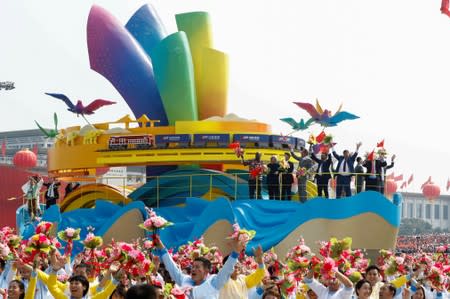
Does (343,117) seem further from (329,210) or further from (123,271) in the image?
(123,271)

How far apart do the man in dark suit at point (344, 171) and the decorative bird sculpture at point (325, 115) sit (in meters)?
5.03

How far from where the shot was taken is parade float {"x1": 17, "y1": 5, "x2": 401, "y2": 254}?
91.0 feet

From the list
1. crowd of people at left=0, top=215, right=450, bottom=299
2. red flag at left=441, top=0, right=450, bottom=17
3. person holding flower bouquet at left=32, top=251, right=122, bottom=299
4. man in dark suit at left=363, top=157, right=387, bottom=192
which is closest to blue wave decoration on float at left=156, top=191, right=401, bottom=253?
man in dark suit at left=363, top=157, right=387, bottom=192

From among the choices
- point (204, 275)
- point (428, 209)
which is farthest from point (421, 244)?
point (428, 209)

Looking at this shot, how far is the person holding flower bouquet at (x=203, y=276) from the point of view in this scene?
Answer: 11.3 metres

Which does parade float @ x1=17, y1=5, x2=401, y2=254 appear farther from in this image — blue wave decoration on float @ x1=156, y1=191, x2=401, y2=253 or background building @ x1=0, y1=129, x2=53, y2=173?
background building @ x1=0, y1=129, x2=53, y2=173

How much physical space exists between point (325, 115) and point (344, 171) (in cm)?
603

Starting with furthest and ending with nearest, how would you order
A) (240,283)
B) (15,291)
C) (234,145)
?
1. (234,145)
2. (240,283)
3. (15,291)

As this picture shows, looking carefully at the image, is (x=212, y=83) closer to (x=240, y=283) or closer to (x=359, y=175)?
(x=359, y=175)

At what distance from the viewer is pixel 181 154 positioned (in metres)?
31.3

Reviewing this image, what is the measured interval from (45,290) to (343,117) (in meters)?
21.5

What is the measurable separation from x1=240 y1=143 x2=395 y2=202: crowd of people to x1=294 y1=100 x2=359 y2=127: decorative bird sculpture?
4293 millimetres

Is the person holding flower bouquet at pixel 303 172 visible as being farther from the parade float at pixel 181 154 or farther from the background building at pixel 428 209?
the background building at pixel 428 209

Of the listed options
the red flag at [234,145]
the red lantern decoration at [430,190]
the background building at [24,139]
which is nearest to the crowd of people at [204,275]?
the red flag at [234,145]
